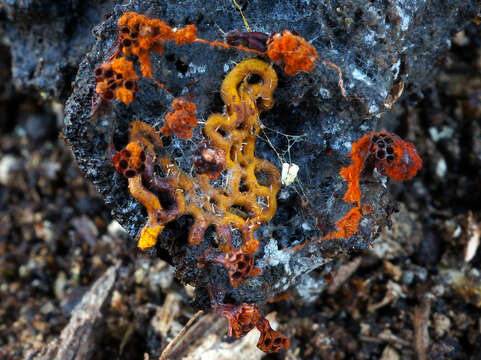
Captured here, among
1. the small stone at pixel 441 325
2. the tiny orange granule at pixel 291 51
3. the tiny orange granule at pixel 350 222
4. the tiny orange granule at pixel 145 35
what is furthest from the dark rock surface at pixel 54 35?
the small stone at pixel 441 325

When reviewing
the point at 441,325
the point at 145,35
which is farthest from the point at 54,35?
the point at 441,325

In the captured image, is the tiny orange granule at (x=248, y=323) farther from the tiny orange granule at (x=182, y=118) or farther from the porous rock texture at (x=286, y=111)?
the tiny orange granule at (x=182, y=118)

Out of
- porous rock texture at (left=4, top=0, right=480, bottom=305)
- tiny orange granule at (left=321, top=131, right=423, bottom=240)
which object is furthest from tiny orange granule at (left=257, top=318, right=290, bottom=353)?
tiny orange granule at (left=321, top=131, right=423, bottom=240)

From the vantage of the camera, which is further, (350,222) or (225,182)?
(350,222)

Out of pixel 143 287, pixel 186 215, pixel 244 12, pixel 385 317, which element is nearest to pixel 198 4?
pixel 244 12

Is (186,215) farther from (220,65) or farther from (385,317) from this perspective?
(385,317)

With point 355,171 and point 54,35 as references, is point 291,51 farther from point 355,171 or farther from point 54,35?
point 54,35

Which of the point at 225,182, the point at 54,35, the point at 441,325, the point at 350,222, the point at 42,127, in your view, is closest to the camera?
→ the point at 225,182
